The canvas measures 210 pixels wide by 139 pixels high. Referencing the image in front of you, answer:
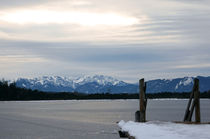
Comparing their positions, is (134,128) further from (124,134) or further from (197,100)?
(197,100)

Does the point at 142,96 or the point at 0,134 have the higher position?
the point at 142,96

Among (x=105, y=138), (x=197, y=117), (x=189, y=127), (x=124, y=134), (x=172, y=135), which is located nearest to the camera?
(x=172, y=135)

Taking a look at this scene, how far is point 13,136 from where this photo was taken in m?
40.1

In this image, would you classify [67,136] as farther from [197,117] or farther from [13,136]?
[197,117]

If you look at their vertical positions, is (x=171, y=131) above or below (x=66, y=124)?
above

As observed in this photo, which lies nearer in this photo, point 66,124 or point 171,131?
point 171,131

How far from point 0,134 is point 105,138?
1115 centimetres

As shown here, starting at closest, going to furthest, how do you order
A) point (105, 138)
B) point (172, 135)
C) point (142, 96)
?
point (172, 135), point (142, 96), point (105, 138)

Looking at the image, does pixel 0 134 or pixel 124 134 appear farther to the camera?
pixel 0 134

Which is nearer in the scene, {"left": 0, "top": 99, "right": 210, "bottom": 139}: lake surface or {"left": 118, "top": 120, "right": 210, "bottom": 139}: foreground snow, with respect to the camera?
{"left": 118, "top": 120, "right": 210, "bottom": 139}: foreground snow

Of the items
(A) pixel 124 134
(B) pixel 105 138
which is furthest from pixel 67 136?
(A) pixel 124 134

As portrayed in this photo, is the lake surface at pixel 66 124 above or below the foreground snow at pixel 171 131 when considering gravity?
below

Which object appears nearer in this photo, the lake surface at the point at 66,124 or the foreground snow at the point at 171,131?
the foreground snow at the point at 171,131

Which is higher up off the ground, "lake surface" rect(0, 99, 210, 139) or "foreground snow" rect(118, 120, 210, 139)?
"foreground snow" rect(118, 120, 210, 139)
